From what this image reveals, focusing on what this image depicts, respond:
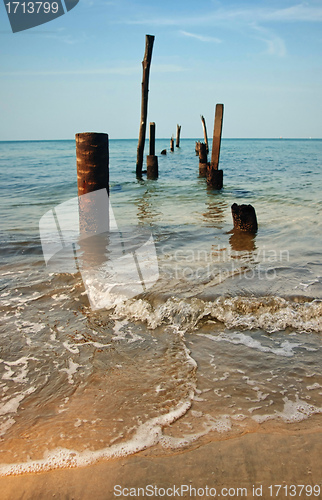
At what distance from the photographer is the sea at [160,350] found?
1.93 metres

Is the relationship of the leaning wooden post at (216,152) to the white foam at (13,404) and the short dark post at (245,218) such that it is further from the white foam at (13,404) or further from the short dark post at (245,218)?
the white foam at (13,404)

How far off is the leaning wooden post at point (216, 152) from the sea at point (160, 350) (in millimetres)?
6272

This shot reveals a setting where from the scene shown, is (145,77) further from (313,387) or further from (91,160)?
(313,387)

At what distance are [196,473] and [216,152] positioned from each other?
10750 mm

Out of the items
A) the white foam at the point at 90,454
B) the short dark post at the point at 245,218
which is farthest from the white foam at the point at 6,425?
the short dark post at the point at 245,218

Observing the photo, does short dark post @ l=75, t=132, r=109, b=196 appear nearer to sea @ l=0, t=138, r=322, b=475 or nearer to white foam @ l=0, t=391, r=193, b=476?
sea @ l=0, t=138, r=322, b=475

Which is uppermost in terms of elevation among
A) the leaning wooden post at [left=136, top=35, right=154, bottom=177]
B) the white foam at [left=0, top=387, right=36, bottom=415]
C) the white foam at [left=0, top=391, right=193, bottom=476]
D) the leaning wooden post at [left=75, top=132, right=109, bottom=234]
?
the leaning wooden post at [left=136, top=35, right=154, bottom=177]

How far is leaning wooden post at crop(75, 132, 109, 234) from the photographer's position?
4.88m

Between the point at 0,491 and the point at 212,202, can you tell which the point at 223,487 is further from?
the point at 212,202

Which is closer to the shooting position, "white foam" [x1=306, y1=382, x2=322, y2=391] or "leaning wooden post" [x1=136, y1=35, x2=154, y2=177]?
"white foam" [x1=306, y1=382, x2=322, y2=391]

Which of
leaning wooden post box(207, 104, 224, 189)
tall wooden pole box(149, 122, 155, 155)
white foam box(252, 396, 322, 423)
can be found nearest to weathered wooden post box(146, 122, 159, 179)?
tall wooden pole box(149, 122, 155, 155)

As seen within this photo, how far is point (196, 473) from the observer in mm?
1662

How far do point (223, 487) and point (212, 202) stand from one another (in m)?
8.43

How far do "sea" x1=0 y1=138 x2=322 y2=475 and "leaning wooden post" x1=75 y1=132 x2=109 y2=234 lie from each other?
0.46 m
